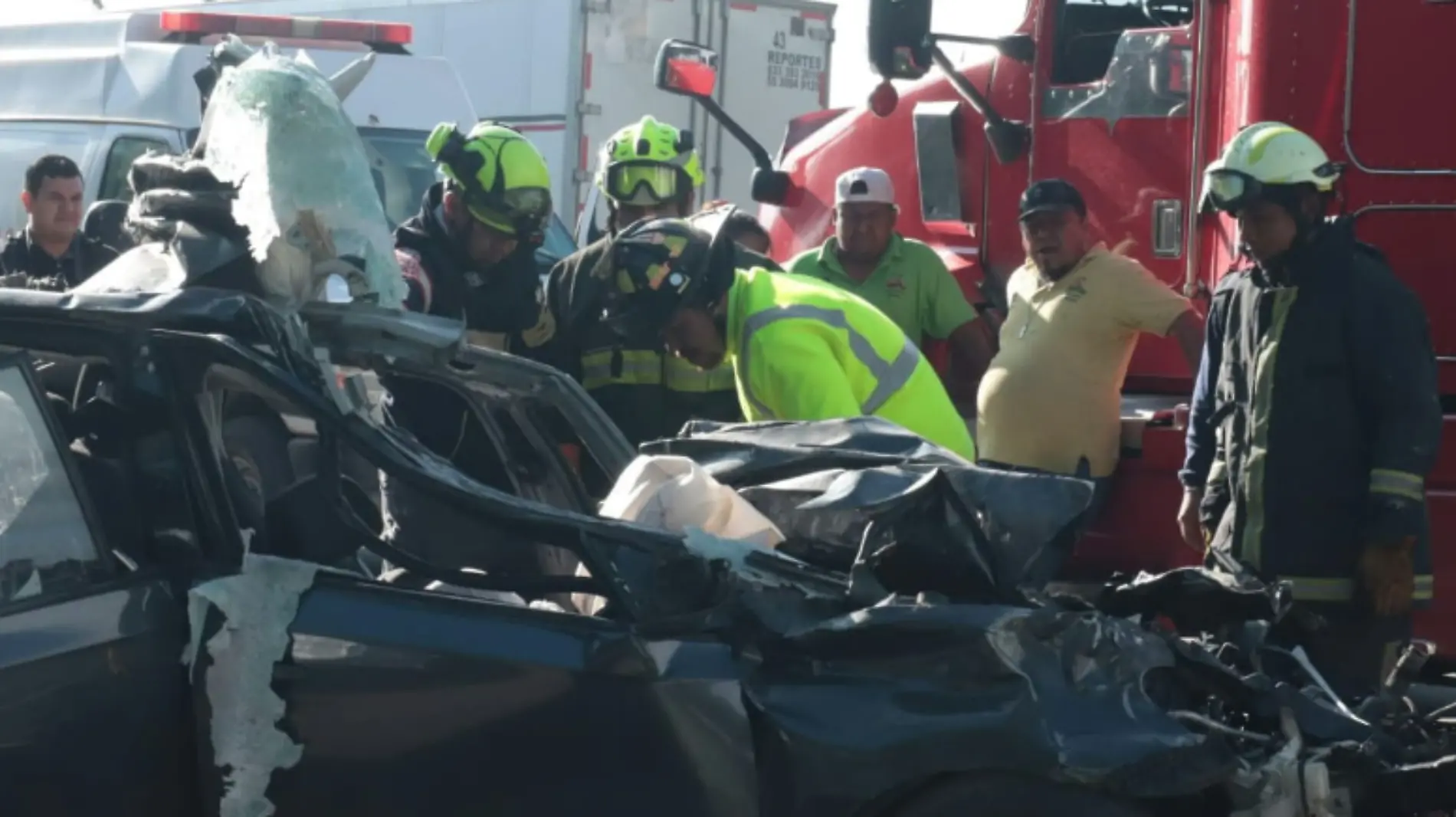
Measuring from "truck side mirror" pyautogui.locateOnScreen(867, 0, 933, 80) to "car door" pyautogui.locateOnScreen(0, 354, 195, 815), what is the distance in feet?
12.1

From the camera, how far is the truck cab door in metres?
6.42

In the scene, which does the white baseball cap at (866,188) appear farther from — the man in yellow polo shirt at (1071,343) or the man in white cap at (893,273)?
the man in yellow polo shirt at (1071,343)

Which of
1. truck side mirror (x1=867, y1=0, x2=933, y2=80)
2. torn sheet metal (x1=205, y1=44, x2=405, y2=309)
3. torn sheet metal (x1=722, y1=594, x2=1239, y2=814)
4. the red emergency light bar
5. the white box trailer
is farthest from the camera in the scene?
the white box trailer

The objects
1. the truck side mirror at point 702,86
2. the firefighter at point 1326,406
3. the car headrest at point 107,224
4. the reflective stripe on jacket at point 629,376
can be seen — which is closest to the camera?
the firefighter at point 1326,406

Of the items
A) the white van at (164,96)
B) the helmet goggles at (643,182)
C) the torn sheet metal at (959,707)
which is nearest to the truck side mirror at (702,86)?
the helmet goggles at (643,182)

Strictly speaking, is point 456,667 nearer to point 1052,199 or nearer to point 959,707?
point 959,707

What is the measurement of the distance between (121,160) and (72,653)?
249 inches

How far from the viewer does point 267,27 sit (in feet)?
33.8

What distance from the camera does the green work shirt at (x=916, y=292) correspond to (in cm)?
689

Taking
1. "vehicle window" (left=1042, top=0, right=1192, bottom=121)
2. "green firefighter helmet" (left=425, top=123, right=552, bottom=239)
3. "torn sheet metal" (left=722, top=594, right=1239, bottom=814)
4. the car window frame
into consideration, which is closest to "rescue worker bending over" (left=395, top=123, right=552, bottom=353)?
"green firefighter helmet" (left=425, top=123, right=552, bottom=239)

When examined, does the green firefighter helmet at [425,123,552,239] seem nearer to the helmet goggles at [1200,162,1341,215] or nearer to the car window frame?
the helmet goggles at [1200,162,1341,215]

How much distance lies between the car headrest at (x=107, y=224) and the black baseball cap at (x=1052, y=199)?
3.00 m

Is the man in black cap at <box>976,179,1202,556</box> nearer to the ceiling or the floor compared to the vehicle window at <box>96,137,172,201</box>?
nearer to the floor

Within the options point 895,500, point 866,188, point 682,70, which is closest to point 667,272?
point 895,500
